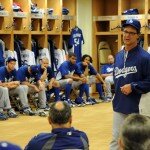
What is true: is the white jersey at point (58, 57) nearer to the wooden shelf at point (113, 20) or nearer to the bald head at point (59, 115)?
the wooden shelf at point (113, 20)

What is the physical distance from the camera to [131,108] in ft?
11.3

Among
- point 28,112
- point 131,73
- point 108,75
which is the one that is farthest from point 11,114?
point 131,73

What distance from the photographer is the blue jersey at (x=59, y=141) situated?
2508mm

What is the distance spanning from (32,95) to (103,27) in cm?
403

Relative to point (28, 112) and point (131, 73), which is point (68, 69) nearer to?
point (28, 112)

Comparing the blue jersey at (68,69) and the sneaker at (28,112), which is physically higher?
the blue jersey at (68,69)

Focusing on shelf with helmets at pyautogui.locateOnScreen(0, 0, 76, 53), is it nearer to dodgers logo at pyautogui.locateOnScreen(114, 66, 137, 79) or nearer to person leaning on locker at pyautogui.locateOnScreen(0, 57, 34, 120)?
person leaning on locker at pyautogui.locateOnScreen(0, 57, 34, 120)

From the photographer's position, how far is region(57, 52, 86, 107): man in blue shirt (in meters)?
9.24

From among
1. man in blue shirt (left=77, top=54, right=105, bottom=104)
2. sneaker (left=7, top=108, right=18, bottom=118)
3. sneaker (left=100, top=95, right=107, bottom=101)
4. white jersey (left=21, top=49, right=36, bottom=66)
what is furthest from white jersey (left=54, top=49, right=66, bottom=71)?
sneaker (left=7, top=108, right=18, bottom=118)

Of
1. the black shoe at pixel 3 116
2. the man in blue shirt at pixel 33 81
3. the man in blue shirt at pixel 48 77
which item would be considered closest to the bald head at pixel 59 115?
the black shoe at pixel 3 116

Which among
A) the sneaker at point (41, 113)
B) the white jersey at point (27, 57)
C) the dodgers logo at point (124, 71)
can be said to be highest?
the dodgers logo at point (124, 71)

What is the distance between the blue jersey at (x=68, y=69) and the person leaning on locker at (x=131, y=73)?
5750 millimetres

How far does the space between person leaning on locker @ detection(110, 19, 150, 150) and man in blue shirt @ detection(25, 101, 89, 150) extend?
2.87 feet

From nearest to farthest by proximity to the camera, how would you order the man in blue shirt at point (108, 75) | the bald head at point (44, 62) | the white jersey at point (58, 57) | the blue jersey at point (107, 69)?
the bald head at point (44, 62)
the man in blue shirt at point (108, 75)
the white jersey at point (58, 57)
the blue jersey at point (107, 69)
